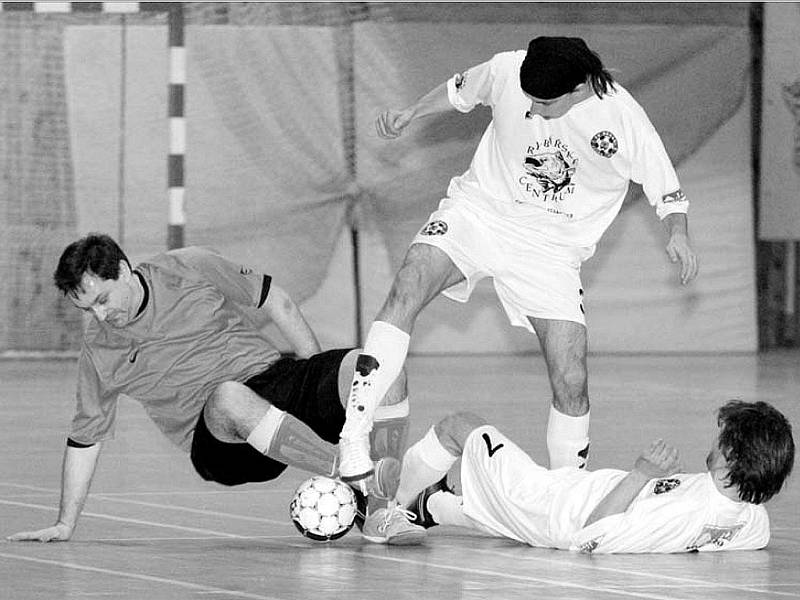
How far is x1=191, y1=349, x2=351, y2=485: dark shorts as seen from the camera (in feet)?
20.1

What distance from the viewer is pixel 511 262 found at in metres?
6.43

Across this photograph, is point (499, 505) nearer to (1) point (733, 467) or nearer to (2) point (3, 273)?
(1) point (733, 467)

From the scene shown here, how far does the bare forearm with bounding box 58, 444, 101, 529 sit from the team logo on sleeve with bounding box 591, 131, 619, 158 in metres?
2.18

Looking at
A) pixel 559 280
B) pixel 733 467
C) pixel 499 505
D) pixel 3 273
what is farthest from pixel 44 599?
pixel 3 273

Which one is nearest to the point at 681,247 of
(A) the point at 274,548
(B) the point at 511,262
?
(B) the point at 511,262

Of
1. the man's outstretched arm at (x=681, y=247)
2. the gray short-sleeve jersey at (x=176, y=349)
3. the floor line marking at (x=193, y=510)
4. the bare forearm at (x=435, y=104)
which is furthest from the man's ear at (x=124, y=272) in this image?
the man's outstretched arm at (x=681, y=247)

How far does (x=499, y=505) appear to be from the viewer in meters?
5.67

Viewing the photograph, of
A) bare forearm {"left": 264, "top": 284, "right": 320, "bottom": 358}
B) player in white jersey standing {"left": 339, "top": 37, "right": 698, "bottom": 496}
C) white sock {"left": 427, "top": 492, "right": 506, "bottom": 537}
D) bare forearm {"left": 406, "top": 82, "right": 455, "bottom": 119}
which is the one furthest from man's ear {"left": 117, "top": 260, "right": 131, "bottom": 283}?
bare forearm {"left": 406, "top": 82, "right": 455, "bottom": 119}

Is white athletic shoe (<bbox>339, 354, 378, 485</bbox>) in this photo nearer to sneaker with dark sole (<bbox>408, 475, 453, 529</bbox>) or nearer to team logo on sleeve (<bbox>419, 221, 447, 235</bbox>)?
sneaker with dark sole (<bbox>408, 475, 453, 529</bbox>)

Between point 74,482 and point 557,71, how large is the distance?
7.33ft

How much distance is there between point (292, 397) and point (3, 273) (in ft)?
28.3

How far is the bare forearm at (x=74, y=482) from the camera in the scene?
5.71 m

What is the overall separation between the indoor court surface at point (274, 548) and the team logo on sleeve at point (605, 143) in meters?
1.53

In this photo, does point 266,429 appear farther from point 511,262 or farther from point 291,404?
point 511,262
